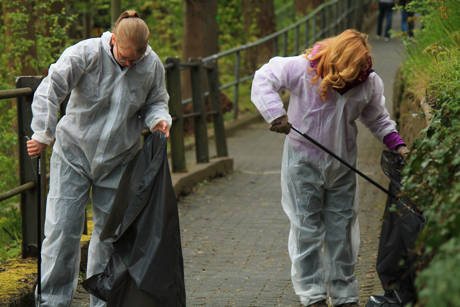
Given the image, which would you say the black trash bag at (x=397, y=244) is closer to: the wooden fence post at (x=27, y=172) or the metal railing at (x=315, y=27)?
the wooden fence post at (x=27, y=172)

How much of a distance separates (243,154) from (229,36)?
7.71 metres

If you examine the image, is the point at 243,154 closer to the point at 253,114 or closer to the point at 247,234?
the point at 253,114

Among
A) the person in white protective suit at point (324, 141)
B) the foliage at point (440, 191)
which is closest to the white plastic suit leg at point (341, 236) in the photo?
the person in white protective suit at point (324, 141)

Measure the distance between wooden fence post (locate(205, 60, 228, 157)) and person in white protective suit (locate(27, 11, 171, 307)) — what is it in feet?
19.4

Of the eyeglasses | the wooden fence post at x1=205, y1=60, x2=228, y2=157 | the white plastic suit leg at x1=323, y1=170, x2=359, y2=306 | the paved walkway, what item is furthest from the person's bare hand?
the wooden fence post at x1=205, y1=60, x2=228, y2=157

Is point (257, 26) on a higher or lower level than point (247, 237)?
higher

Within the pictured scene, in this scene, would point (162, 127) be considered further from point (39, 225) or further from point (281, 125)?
point (39, 225)

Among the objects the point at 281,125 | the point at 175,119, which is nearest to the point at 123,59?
the point at 281,125

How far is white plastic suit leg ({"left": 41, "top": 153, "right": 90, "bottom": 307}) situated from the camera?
450cm

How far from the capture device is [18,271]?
5105mm

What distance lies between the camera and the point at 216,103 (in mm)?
10656

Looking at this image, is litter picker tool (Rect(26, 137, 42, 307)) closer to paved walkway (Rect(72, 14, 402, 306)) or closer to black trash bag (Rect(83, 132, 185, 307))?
black trash bag (Rect(83, 132, 185, 307))

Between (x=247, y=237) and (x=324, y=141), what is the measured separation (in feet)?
8.82

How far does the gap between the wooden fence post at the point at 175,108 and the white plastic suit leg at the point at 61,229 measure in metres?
4.36
